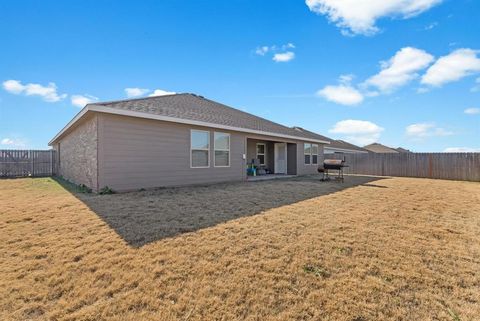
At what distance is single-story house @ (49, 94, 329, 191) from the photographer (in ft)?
23.3

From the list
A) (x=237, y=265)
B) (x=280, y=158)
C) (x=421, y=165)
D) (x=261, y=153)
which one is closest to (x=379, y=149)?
(x=421, y=165)

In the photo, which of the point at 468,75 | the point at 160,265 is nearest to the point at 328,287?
the point at 160,265

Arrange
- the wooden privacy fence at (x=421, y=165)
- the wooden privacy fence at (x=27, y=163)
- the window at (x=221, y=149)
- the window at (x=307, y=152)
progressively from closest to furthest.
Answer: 1. the window at (x=221, y=149)
2. the wooden privacy fence at (x=421, y=165)
3. the wooden privacy fence at (x=27, y=163)
4. the window at (x=307, y=152)

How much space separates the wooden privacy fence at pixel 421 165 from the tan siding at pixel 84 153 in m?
17.7

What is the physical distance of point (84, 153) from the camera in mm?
8586

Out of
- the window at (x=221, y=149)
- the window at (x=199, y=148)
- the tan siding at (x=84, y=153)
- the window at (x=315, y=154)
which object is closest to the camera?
the tan siding at (x=84, y=153)

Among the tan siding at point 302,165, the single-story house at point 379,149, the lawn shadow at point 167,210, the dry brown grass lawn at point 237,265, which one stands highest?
the single-story house at point 379,149

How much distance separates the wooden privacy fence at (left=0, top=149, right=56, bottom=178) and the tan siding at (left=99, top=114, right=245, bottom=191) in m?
12.5

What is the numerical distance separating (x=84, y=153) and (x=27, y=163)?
10.6 meters

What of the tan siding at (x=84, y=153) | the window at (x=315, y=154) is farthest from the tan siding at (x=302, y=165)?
the tan siding at (x=84, y=153)

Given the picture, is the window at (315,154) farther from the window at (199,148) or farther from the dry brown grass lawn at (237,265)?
the dry brown grass lawn at (237,265)

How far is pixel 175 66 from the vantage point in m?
12.7

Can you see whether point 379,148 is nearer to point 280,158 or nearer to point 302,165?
point 302,165

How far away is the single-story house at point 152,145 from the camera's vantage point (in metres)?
7.11
